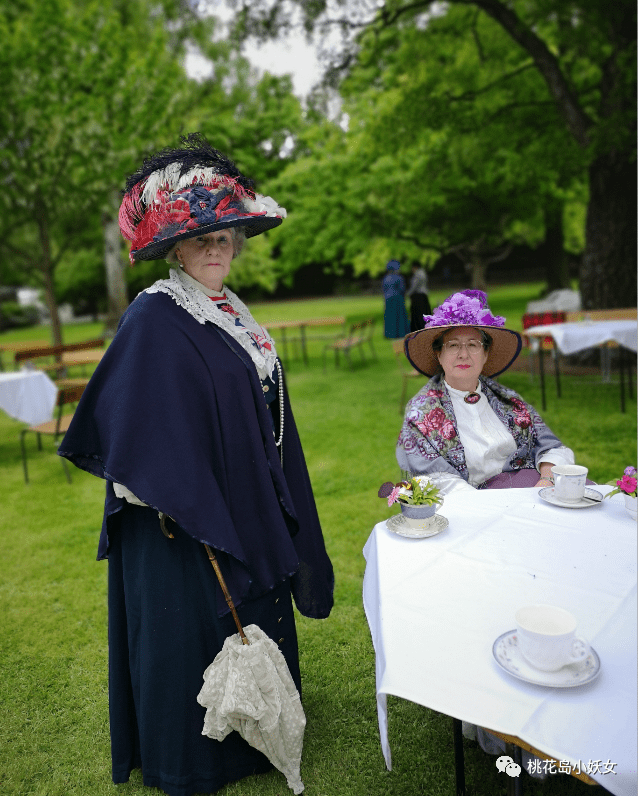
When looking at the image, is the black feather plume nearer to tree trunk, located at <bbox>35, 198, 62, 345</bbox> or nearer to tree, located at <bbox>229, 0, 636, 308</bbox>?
tree, located at <bbox>229, 0, 636, 308</bbox>

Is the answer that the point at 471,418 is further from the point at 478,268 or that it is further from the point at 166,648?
the point at 478,268

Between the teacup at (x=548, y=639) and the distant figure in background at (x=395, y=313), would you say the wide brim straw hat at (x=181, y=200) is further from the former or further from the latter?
the distant figure in background at (x=395, y=313)

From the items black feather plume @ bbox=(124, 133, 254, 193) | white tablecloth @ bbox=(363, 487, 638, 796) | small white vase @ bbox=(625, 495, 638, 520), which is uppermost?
black feather plume @ bbox=(124, 133, 254, 193)

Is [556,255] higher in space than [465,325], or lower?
higher

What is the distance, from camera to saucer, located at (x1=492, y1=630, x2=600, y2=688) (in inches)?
45.4

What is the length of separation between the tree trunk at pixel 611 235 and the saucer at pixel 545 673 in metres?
8.06

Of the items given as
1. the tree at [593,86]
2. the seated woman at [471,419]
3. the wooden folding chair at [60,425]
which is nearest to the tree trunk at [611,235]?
the tree at [593,86]

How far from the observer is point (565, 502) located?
1965 millimetres

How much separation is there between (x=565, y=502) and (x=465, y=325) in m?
0.86

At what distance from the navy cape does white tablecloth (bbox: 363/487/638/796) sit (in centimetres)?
39

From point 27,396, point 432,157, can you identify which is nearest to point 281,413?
point 27,396

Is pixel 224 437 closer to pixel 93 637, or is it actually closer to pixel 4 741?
pixel 4 741

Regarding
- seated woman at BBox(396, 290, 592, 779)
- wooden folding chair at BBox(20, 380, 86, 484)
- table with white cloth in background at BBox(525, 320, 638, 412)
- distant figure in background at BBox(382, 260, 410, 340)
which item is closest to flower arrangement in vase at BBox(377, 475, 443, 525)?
seated woman at BBox(396, 290, 592, 779)

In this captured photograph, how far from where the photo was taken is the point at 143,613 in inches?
77.0
